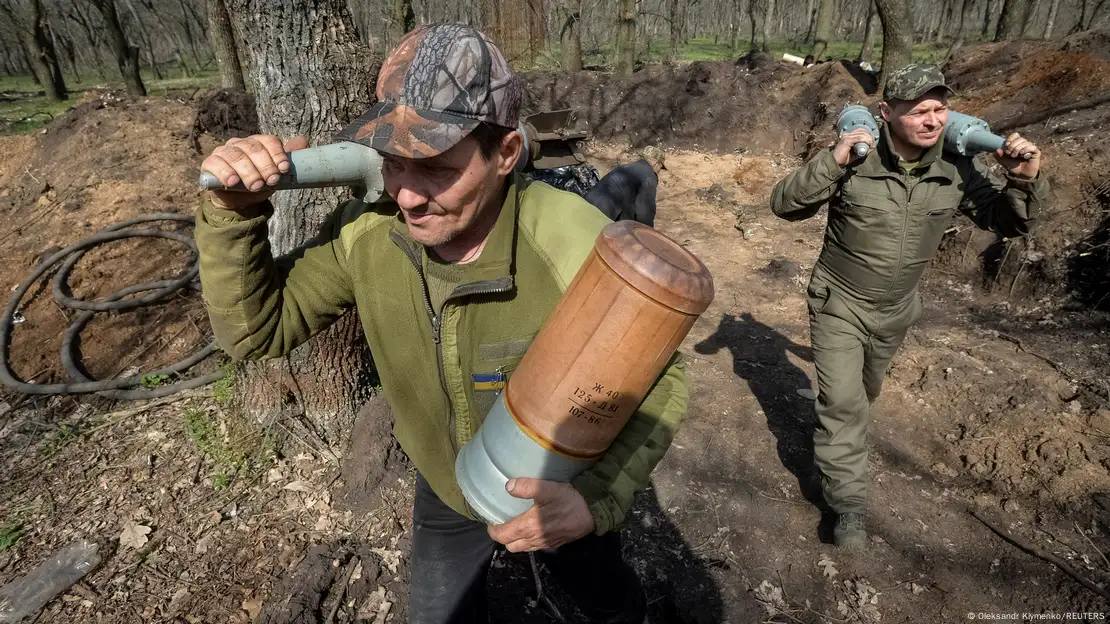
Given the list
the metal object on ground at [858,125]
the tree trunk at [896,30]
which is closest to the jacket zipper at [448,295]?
the metal object on ground at [858,125]

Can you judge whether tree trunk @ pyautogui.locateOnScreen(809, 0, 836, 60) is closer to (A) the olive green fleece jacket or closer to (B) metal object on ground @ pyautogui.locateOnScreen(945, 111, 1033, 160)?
(B) metal object on ground @ pyautogui.locateOnScreen(945, 111, 1033, 160)

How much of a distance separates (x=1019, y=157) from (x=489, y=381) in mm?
2836

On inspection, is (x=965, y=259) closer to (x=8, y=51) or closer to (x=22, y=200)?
(x=22, y=200)

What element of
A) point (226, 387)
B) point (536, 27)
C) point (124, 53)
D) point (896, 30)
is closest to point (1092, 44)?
point (896, 30)

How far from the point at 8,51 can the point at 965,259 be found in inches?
2016

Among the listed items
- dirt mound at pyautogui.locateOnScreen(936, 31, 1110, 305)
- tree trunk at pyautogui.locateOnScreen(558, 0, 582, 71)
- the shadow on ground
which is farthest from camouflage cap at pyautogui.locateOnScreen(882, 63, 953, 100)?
tree trunk at pyautogui.locateOnScreen(558, 0, 582, 71)

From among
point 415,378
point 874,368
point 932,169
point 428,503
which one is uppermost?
point 932,169

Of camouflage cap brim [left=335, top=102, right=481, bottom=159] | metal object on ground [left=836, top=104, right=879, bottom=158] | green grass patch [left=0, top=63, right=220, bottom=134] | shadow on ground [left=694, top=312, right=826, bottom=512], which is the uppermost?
camouflage cap brim [left=335, top=102, right=481, bottom=159]

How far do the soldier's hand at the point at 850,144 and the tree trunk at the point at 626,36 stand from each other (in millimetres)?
12662

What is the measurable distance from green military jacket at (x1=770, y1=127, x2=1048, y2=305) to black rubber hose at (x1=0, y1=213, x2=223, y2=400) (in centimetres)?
437

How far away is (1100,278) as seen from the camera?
17.9ft

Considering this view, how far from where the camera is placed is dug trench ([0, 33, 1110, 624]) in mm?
2936

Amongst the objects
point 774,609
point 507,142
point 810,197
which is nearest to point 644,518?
point 774,609

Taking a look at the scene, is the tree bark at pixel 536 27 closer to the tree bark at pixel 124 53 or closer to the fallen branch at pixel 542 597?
the tree bark at pixel 124 53
